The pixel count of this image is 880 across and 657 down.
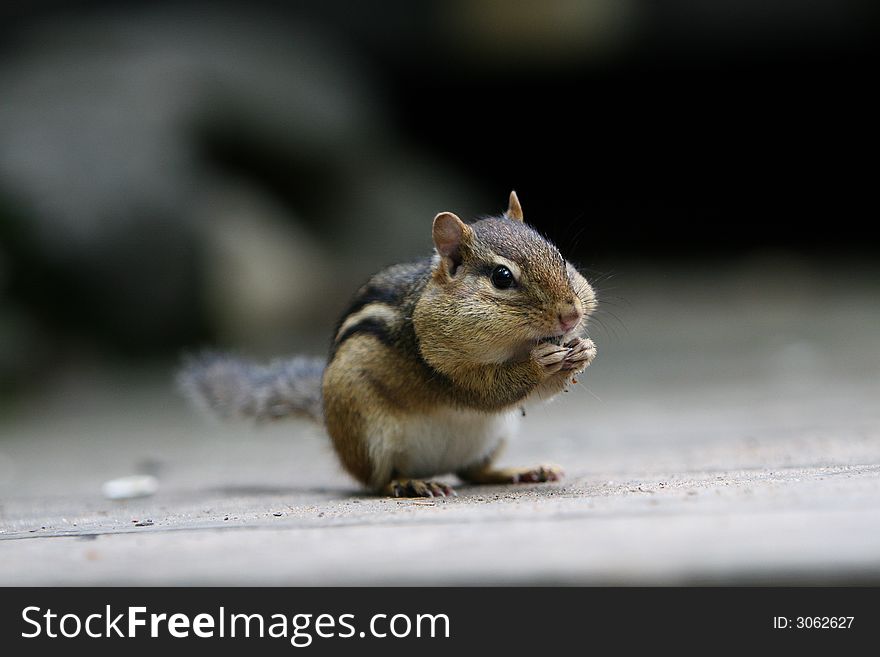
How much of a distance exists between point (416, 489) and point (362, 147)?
780cm

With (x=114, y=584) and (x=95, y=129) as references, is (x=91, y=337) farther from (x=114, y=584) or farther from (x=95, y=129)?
(x=114, y=584)

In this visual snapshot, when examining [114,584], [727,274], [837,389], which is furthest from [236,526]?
[727,274]

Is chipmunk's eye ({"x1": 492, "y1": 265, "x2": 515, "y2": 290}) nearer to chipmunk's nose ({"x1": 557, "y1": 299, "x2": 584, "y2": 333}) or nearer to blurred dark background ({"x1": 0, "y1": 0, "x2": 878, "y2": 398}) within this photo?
chipmunk's nose ({"x1": 557, "y1": 299, "x2": 584, "y2": 333})

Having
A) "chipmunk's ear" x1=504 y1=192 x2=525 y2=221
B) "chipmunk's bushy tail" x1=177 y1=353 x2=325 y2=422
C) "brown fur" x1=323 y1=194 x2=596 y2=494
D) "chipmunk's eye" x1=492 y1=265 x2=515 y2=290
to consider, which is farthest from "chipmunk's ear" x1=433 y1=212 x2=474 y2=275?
"chipmunk's bushy tail" x1=177 y1=353 x2=325 y2=422

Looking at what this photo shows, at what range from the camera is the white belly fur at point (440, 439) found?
3.38 metres

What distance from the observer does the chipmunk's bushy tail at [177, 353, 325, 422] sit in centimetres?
407

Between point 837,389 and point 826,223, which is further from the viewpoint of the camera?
point 826,223

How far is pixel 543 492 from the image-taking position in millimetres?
3006

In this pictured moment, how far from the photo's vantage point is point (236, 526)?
2.42 meters

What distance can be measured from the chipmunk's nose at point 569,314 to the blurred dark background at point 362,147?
5.52 metres

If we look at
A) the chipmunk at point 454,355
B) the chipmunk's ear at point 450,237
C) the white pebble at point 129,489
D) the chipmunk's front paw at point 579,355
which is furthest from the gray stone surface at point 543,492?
the chipmunk's ear at point 450,237

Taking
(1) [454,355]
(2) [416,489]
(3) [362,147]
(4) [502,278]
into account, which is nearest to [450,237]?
(4) [502,278]

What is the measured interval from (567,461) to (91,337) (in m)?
4.95
